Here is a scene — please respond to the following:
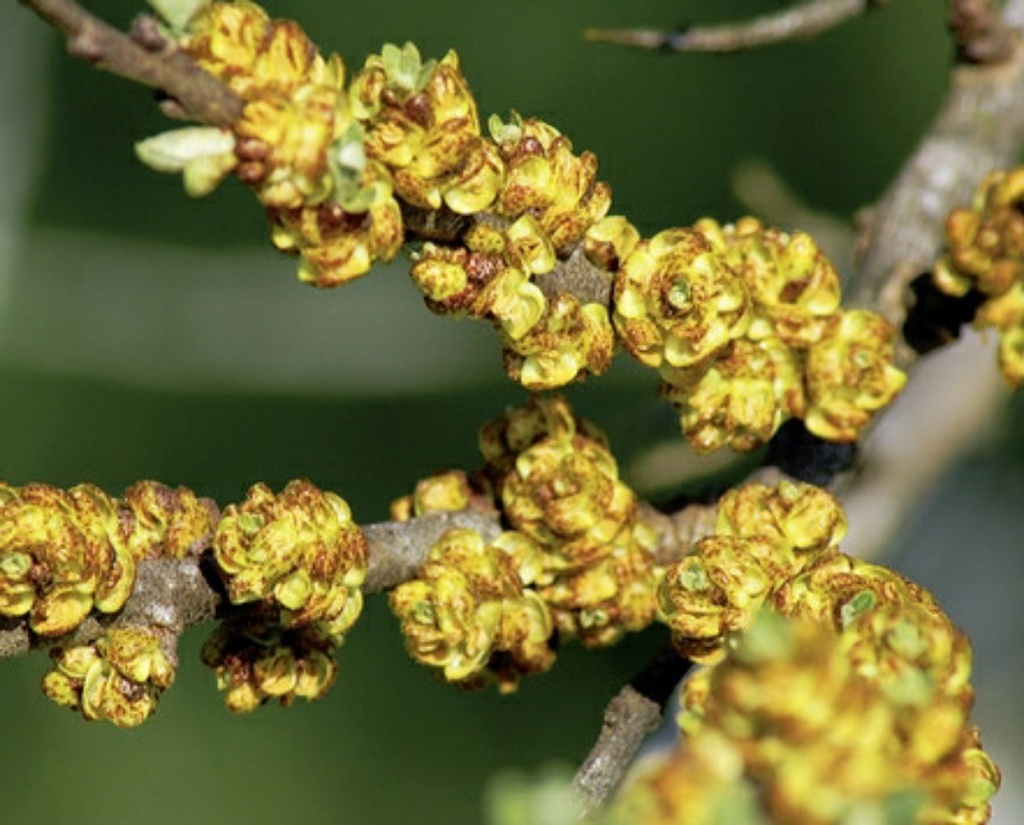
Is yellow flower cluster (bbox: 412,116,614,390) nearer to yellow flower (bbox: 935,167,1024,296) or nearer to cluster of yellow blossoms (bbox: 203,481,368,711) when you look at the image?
cluster of yellow blossoms (bbox: 203,481,368,711)

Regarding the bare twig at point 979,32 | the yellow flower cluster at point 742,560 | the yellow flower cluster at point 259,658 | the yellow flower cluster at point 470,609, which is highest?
the bare twig at point 979,32

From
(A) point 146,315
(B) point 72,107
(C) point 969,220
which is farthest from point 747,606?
(B) point 72,107

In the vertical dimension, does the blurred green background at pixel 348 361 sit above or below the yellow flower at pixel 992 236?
below

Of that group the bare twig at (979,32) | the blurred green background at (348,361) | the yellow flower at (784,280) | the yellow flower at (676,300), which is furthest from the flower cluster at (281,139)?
the blurred green background at (348,361)

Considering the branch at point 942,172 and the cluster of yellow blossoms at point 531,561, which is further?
the branch at point 942,172

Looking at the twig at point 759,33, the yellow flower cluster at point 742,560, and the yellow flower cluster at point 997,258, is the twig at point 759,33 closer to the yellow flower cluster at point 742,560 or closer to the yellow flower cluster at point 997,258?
the yellow flower cluster at point 997,258

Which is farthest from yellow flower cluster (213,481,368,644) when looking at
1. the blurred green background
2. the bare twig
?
the blurred green background

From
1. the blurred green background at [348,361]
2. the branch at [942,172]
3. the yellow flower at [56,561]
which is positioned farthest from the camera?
the blurred green background at [348,361]
